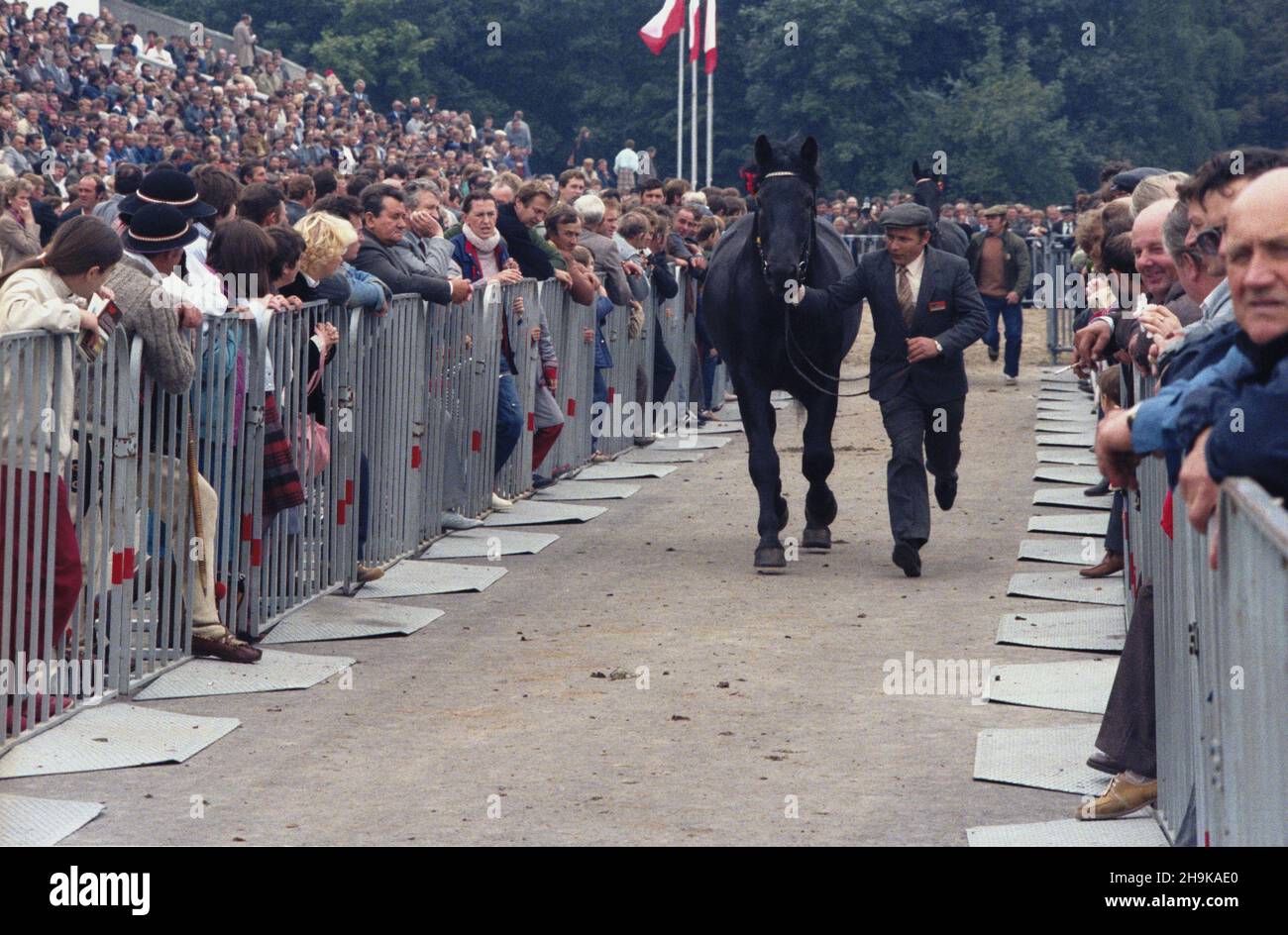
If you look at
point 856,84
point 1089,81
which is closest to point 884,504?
point 856,84

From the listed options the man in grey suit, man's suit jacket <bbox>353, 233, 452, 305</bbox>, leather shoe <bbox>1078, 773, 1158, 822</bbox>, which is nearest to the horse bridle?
the man in grey suit

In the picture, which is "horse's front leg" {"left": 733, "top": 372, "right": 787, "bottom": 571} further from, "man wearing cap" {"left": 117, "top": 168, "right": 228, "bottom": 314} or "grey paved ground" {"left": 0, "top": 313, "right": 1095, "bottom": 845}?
"man wearing cap" {"left": 117, "top": 168, "right": 228, "bottom": 314}

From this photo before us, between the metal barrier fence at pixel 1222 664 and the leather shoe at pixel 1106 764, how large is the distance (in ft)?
0.98

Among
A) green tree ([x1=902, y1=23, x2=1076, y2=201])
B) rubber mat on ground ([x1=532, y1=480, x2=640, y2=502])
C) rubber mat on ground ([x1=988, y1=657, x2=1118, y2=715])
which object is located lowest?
rubber mat on ground ([x1=988, y1=657, x2=1118, y2=715])

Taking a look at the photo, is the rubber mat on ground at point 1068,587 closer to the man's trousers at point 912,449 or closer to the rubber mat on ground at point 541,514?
the man's trousers at point 912,449

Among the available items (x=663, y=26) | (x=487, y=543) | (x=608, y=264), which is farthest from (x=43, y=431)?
(x=663, y=26)

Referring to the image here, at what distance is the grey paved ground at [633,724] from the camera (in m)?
6.38

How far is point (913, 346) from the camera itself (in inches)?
432

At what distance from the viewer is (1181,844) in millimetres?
5559

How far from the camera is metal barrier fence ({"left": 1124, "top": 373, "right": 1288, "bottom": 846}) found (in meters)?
3.86

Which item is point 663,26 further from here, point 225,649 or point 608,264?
point 225,649

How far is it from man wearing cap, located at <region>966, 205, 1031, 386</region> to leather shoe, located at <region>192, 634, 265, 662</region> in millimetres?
16415

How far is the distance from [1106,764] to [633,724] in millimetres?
1904

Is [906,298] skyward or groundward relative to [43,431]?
skyward
